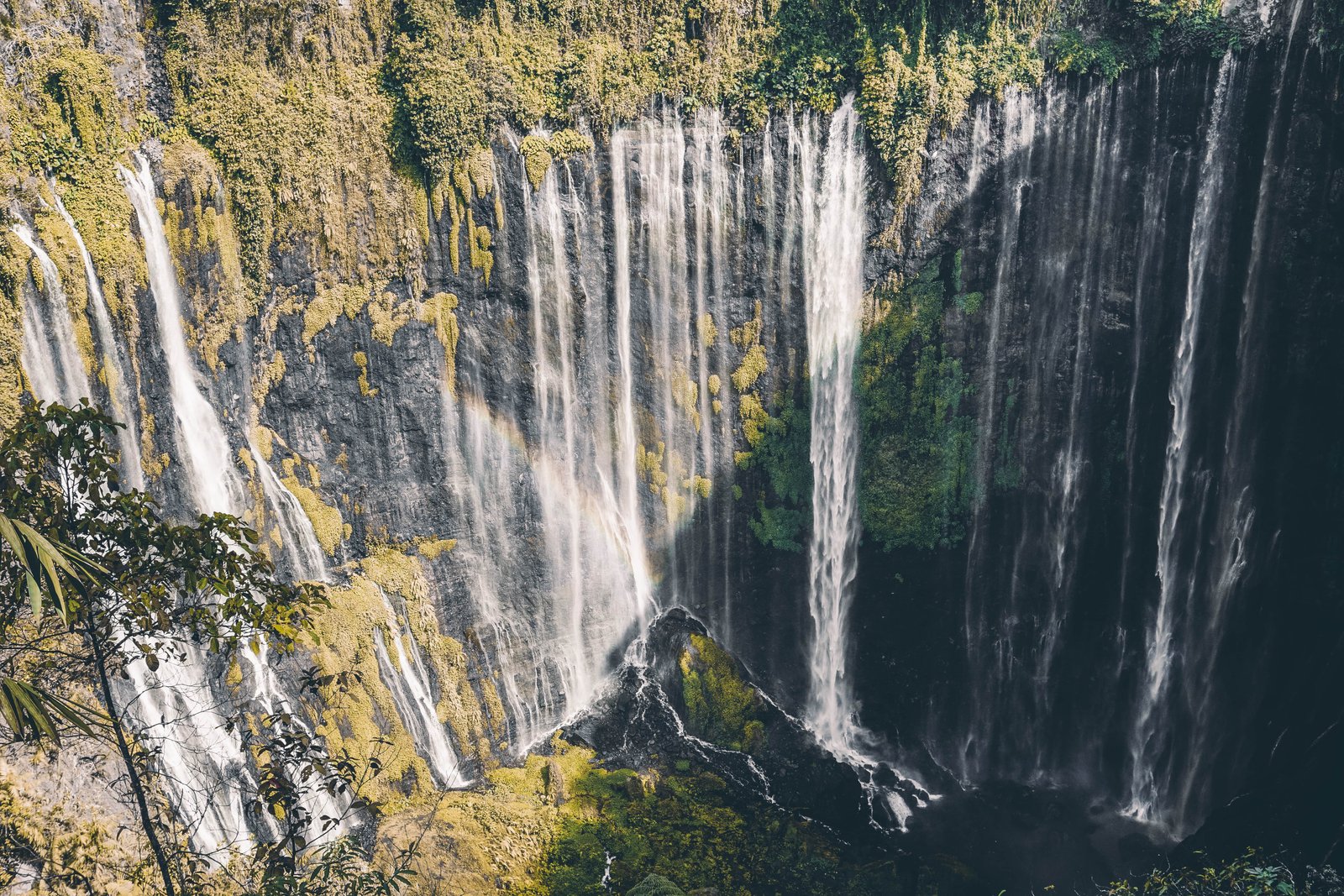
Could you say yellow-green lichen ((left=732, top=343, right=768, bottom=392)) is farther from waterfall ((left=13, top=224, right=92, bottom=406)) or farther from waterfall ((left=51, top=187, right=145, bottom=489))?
waterfall ((left=13, top=224, right=92, bottom=406))

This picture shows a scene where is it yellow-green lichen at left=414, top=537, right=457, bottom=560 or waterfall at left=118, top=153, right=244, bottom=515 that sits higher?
waterfall at left=118, top=153, right=244, bottom=515

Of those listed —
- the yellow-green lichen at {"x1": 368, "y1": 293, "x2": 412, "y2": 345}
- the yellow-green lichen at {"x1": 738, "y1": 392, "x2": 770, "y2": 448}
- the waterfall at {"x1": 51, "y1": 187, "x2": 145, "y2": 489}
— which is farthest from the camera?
the yellow-green lichen at {"x1": 738, "y1": 392, "x2": 770, "y2": 448}

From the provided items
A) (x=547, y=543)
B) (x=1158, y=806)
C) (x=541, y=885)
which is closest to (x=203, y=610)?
Answer: (x=541, y=885)

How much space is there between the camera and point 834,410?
722 inches

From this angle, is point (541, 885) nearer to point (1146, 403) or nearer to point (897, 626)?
point (897, 626)

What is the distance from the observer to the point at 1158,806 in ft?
58.3

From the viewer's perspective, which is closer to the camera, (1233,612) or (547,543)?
(1233,612)

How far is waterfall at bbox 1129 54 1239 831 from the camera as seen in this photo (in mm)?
15898

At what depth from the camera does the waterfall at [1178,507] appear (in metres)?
15.9

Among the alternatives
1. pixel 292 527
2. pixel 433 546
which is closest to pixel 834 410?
pixel 433 546

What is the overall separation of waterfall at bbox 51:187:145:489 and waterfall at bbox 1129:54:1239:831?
1471 cm

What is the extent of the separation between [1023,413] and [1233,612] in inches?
171

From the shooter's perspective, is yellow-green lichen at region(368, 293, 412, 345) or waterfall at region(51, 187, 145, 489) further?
yellow-green lichen at region(368, 293, 412, 345)

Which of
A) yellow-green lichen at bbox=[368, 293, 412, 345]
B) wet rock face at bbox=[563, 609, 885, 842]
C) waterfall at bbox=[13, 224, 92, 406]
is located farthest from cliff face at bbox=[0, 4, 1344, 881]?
wet rock face at bbox=[563, 609, 885, 842]
